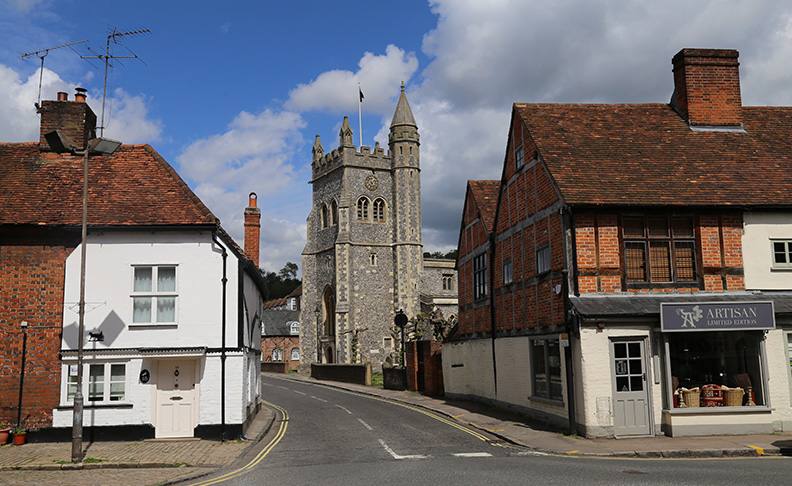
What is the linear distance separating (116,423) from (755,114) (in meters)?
21.1

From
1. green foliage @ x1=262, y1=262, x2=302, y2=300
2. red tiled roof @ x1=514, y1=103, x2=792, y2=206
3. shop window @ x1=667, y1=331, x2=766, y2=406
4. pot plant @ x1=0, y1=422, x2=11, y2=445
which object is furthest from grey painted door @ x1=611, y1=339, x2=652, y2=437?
green foliage @ x1=262, y1=262, x2=302, y2=300

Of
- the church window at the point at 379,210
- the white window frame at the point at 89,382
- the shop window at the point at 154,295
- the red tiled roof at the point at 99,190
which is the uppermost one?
the church window at the point at 379,210

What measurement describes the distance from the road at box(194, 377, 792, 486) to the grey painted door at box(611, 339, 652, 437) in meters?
2.52

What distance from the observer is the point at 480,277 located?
25328 mm

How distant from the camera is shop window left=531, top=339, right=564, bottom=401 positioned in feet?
57.6

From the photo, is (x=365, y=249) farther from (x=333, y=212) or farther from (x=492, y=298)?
(x=492, y=298)

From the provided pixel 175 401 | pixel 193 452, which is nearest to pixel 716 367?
pixel 193 452

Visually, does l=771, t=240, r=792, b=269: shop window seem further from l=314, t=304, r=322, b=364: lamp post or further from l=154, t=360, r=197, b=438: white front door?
l=314, t=304, r=322, b=364: lamp post

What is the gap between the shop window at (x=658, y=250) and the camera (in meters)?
16.7

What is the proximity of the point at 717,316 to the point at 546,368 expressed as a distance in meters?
4.72

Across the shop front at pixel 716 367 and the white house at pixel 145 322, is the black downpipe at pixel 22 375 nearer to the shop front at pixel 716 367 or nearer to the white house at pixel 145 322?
the white house at pixel 145 322

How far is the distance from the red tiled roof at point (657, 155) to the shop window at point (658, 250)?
0.66 metres

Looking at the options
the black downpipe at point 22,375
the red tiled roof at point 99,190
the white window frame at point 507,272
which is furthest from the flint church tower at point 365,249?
the black downpipe at point 22,375

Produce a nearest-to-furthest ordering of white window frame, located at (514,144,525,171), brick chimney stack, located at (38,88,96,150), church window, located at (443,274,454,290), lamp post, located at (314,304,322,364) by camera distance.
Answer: brick chimney stack, located at (38,88,96,150) < white window frame, located at (514,144,525,171) < lamp post, located at (314,304,322,364) < church window, located at (443,274,454,290)
